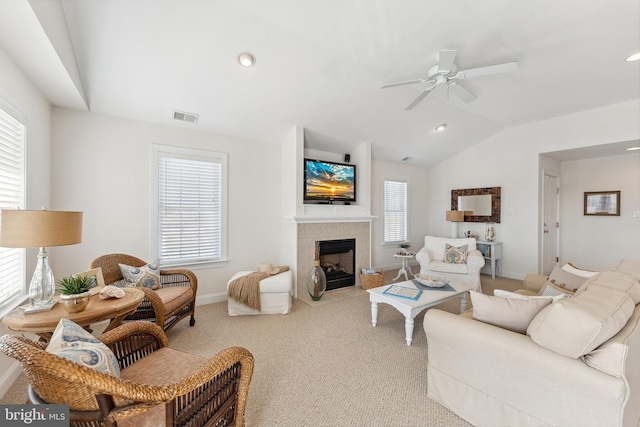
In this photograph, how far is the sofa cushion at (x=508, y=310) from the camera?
1553 mm

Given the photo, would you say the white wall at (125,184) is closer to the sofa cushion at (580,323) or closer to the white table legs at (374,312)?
the white table legs at (374,312)

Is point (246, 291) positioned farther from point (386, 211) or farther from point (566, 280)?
point (386, 211)

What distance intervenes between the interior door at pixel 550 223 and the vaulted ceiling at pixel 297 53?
1.74m

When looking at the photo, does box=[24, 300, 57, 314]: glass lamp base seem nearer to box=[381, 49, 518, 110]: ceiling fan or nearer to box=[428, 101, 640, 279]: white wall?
box=[381, 49, 518, 110]: ceiling fan

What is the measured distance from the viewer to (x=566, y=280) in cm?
Answer: 234

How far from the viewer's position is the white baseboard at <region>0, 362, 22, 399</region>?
6.07 feet

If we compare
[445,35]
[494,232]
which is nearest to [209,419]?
[445,35]

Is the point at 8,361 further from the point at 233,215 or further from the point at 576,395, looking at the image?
the point at 576,395

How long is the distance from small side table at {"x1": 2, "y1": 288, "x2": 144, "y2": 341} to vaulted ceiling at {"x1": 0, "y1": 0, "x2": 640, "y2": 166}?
182 centimetres

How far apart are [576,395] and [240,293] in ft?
9.78

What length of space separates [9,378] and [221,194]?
2534mm

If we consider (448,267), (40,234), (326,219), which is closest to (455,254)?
(448,267)

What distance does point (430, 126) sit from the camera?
4633mm

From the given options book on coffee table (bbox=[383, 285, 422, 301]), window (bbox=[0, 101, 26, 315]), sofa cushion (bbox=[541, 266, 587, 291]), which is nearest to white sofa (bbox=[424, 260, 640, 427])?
sofa cushion (bbox=[541, 266, 587, 291])
